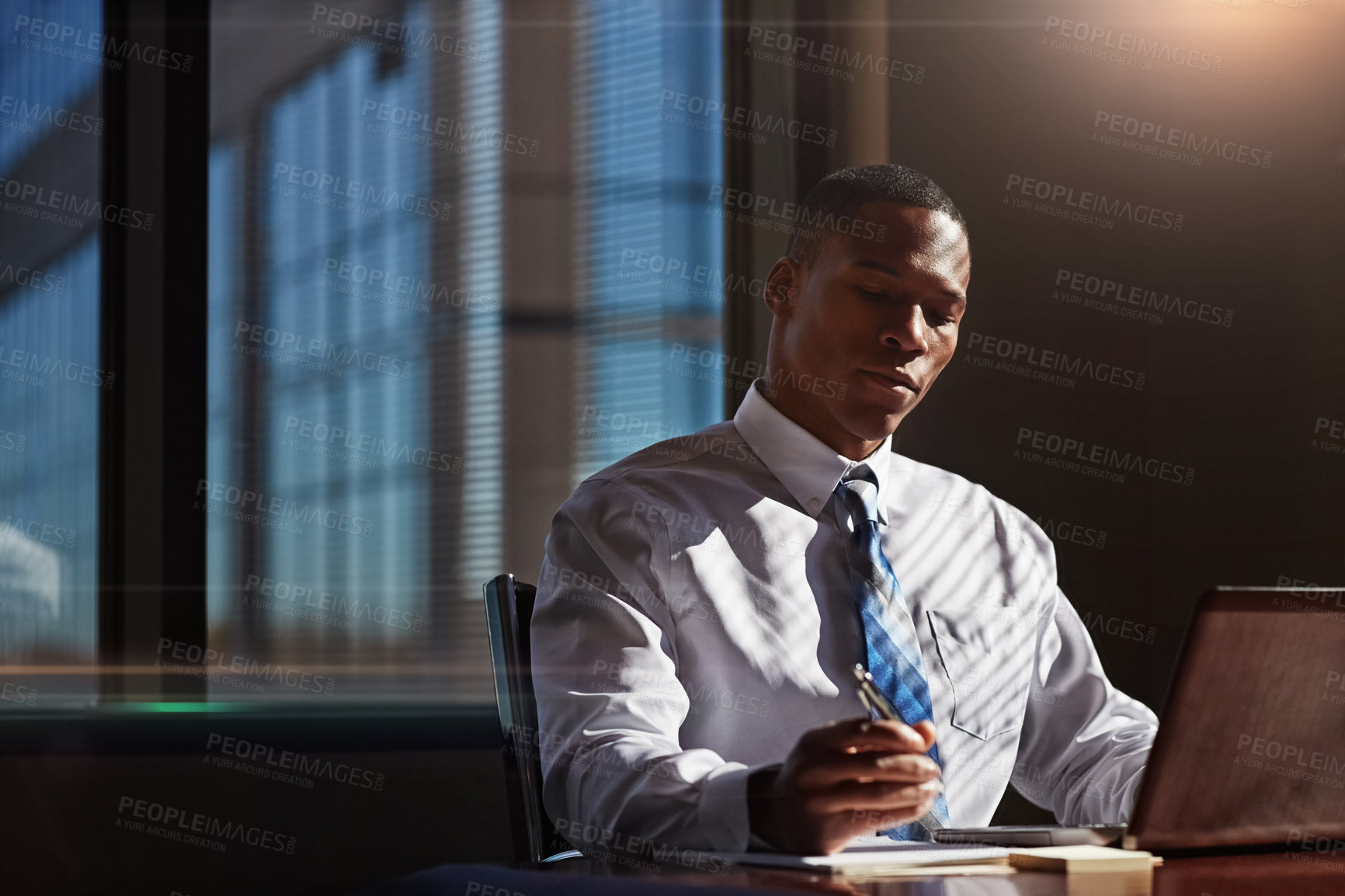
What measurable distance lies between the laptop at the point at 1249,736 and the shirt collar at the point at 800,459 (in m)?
0.66

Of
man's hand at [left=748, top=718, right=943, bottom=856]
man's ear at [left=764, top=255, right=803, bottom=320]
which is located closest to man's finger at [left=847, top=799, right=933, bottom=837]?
man's hand at [left=748, top=718, right=943, bottom=856]

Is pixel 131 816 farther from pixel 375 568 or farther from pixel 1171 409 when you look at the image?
pixel 1171 409

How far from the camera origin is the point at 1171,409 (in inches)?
99.7

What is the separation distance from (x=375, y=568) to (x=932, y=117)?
1.81 meters

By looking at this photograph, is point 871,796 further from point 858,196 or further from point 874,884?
point 858,196

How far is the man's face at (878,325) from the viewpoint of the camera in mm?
1678

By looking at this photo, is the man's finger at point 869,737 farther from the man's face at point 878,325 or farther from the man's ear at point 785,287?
the man's ear at point 785,287

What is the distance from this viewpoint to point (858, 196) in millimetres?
1741

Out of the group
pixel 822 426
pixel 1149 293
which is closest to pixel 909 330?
pixel 822 426

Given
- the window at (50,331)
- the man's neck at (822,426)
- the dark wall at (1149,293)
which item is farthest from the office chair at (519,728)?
the window at (50,331)

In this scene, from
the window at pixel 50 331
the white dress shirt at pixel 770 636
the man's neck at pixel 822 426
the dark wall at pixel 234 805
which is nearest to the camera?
the white dress shirt at pixel 770 636

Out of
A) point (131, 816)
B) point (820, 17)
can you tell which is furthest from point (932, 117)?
point (131, 816)

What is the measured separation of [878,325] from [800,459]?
0.75 ft

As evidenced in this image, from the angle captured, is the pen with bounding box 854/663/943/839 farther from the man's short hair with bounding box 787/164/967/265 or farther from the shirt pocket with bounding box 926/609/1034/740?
the man's short hair with bounding box 787/164/967/265
